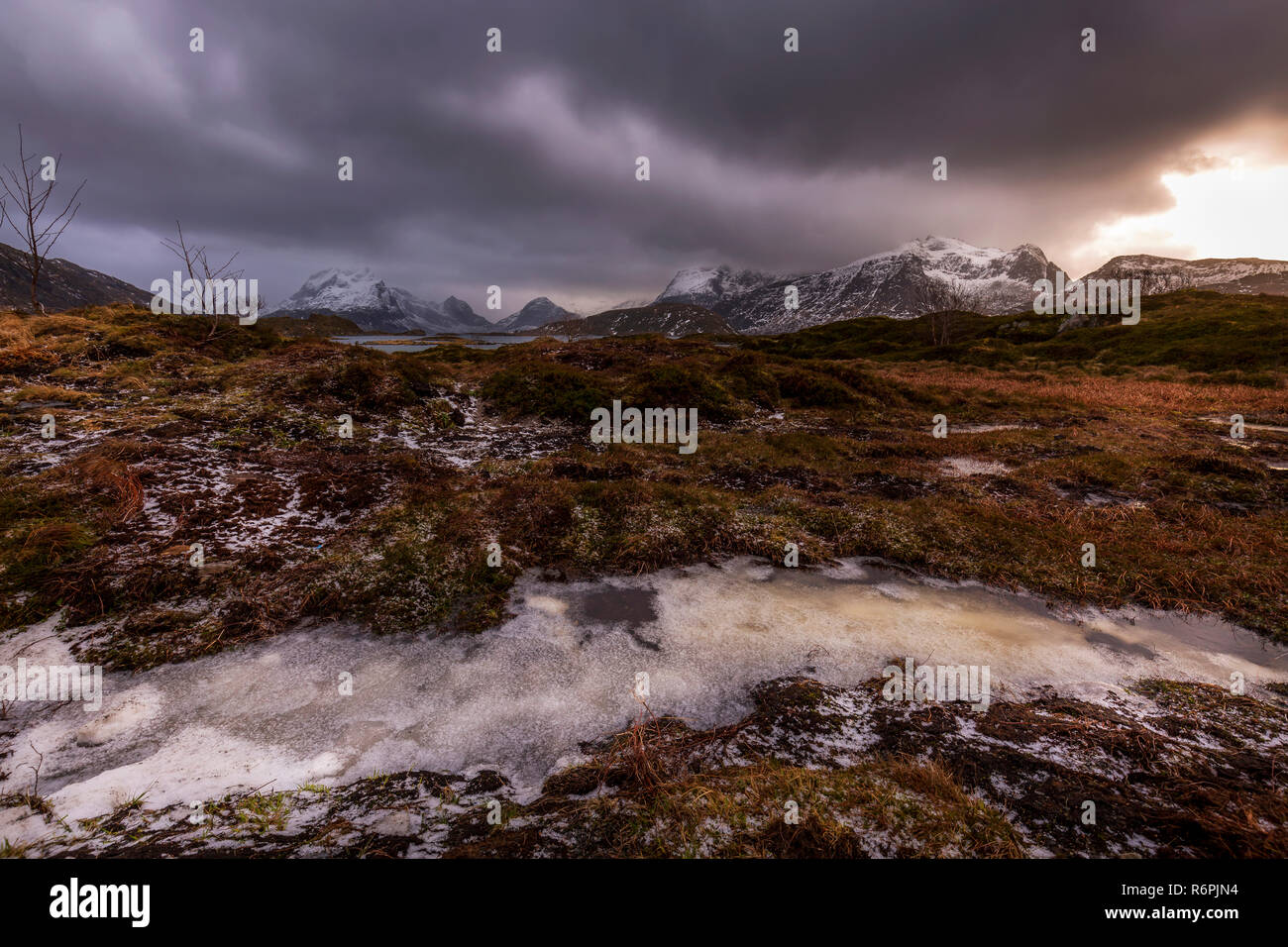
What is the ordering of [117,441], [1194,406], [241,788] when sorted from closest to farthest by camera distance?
[241,788] < [117,441] < [1194,406]

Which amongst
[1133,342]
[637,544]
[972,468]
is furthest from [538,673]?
[1133,342]

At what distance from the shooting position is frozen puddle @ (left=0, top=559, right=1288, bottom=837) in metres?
5.68

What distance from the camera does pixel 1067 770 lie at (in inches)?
218

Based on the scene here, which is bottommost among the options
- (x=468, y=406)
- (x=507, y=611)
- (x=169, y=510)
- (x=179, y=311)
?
(x=507, y=611)

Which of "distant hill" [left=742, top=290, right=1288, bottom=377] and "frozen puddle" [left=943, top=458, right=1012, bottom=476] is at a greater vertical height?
"distant hill" [left=742, top=290, right=1288, bottom=377]

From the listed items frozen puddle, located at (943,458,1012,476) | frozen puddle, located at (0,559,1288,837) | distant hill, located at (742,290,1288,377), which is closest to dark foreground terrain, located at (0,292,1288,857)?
frozen puddle, located at (943,458,1012,476)

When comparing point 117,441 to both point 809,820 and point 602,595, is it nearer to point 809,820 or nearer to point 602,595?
point 602,595

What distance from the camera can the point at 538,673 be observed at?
774 centimetres

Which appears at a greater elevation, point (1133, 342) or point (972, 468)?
point (1133, 342)

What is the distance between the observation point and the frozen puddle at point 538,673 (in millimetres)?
5684

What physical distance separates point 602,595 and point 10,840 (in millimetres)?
7828

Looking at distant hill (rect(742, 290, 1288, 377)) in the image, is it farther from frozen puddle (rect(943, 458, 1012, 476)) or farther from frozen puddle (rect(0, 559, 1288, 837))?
frozen puddle (rect(0, 559, 1288, 837))

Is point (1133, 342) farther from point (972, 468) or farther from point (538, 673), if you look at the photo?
point (538, 673)
